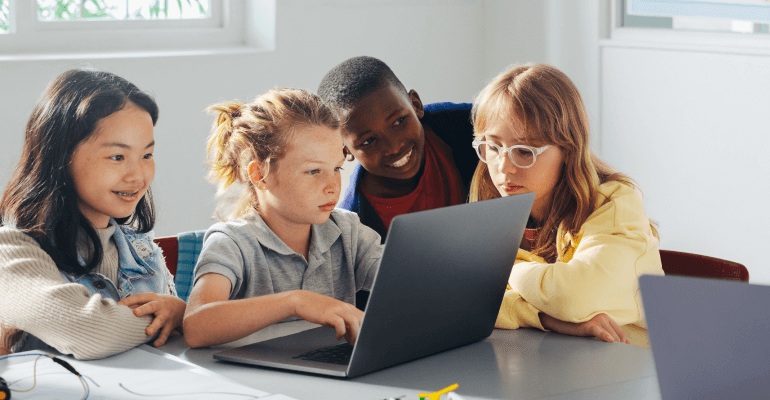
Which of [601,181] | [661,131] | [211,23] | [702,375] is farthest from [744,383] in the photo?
[211,23]

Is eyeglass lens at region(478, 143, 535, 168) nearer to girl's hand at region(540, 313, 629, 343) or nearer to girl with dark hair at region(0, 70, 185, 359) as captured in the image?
girl's hand at region(540, 313, 629, 343)

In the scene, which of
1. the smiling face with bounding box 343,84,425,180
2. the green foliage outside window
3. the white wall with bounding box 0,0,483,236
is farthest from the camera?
the green foliage outside window

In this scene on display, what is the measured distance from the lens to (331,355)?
1.16 m

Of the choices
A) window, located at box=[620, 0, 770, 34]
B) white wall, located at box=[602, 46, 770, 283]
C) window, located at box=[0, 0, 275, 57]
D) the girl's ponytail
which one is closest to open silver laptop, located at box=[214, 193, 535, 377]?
the girl's ponytail

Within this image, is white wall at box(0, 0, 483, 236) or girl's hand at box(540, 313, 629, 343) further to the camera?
white wall at box(0, 0, 483, 236)

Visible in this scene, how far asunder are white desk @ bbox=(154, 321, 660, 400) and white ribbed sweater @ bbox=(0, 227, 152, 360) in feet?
0.30

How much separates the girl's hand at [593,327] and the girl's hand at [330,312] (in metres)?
0.36

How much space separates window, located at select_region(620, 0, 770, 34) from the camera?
106 inches

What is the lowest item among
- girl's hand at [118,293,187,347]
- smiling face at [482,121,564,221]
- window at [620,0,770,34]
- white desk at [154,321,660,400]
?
white desk at [154,321,660,400]

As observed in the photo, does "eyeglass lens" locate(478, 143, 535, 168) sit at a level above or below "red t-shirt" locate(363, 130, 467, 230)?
above

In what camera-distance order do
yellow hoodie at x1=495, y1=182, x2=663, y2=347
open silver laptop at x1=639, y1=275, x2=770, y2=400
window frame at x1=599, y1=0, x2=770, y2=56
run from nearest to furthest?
open silver laptop at x1=639, y1=275, x2=770, y2=400
yellow hoodie at x1=495, y1=182, x2=663, y2=347
window frame at x1=599, y1=0, x2=770, y2=56

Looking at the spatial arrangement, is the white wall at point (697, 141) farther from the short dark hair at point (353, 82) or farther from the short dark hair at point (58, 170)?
the short dark hair at point (58, 170)

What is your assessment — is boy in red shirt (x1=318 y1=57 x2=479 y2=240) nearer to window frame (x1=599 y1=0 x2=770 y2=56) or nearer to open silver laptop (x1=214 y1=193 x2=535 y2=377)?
open silver laptop (x1=214 y1=193 x2=535 y2=377)

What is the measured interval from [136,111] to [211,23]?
6.84ft
